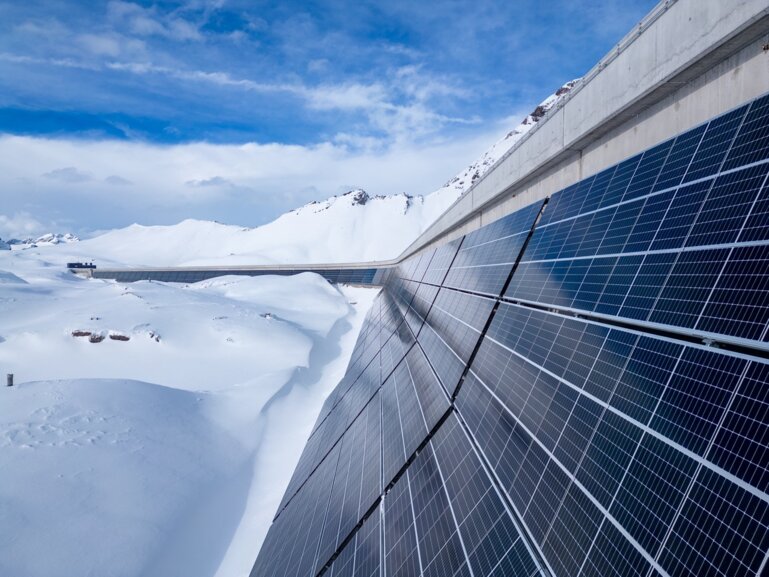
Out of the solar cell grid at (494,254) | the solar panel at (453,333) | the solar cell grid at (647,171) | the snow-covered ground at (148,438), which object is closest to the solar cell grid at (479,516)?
the solar panel at (453,333)

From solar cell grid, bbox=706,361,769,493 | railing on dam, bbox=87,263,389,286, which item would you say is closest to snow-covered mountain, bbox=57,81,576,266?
railing on dam, bbox=87,263,389,286

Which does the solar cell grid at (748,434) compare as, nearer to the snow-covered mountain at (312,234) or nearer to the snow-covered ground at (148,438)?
the snow-covered ground at (148,438)

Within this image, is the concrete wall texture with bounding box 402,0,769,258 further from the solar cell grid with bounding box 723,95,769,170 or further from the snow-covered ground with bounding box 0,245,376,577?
the snow-covered ground with bounding box 0,245,376,577

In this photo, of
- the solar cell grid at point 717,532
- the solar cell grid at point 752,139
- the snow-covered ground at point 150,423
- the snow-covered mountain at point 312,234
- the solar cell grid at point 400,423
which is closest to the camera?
the solar cell grid at point 717,532

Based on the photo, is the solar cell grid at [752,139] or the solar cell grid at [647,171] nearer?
the solar cell grid at [752,139]

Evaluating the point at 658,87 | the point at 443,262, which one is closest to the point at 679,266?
the point at 658,87
